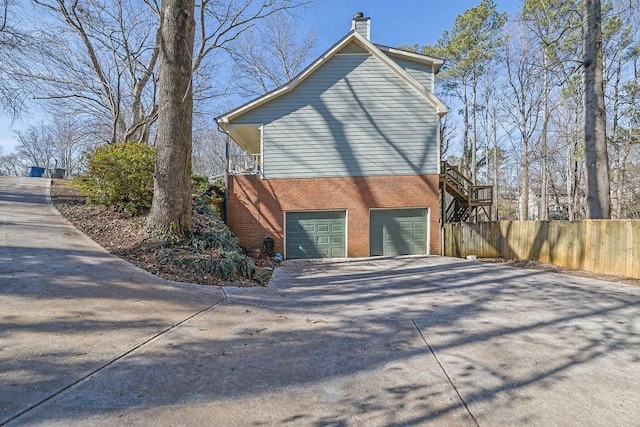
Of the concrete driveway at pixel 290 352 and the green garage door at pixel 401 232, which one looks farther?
the green garage door at pixel 401 232

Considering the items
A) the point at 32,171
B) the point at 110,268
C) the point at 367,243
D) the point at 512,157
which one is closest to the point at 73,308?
the point at 110,268

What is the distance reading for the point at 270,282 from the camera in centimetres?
680

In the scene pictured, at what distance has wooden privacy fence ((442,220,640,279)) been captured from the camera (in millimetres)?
7121

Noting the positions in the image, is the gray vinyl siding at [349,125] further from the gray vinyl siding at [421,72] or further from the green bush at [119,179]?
the green bush at [119,179]

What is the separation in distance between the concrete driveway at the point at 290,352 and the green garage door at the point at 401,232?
613 centimetres

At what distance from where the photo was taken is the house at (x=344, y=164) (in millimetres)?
11555

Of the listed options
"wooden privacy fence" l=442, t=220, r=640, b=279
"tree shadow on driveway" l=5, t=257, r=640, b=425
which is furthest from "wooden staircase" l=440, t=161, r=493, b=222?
"tree shadow on driveway" l=5, t=257, r=640, b=425

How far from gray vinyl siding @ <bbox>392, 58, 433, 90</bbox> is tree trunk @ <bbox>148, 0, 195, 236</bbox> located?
8.71m

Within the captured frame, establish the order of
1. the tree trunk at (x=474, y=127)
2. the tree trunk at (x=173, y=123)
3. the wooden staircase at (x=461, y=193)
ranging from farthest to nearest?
the tree trunk at (x=474, y=127)
the wooden staircase at (x=461, y=193)
the tree trunk at (x=173, y=123)

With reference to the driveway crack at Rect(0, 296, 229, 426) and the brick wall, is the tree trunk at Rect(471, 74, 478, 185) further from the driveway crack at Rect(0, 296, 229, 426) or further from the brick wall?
the driveway crack at Rect(0, 296, 229, 426)

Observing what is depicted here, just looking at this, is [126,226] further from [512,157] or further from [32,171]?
[512,157]

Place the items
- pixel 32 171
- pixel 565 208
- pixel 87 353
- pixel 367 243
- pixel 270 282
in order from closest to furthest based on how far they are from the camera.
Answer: pixel 87 353 < pixel 270 282 < pixel 367 243 < pixel 32 171 < pixel 565 208

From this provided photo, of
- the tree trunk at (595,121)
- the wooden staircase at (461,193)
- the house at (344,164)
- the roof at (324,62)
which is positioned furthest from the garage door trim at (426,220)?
the tree trunk at (595,121)

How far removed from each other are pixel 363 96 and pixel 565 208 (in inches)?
994
